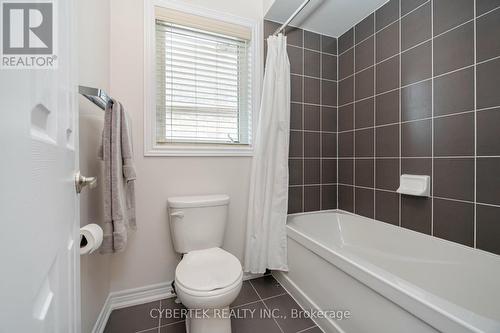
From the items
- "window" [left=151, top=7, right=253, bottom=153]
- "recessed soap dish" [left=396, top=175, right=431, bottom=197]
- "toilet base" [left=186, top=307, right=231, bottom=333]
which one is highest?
"window" [left=151, top=7, right=253, bottom=153]

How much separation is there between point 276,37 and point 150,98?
1072mm

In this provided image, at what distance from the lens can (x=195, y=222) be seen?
1.37 m

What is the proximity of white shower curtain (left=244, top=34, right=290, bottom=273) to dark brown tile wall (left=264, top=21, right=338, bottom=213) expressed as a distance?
0.26 m

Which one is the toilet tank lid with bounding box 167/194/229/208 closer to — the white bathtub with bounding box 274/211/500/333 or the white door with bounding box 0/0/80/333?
the white bathtub with bounding box 274/211/500/333

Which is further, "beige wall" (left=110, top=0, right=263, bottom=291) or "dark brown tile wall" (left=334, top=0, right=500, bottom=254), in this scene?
"beige wall" (left=110, top=0, right=263, bottom=291)

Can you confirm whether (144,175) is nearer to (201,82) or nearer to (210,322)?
(201,82)

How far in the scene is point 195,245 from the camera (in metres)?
1.37

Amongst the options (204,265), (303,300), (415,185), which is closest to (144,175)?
(204,265)

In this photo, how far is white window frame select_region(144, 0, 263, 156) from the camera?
1411 mm

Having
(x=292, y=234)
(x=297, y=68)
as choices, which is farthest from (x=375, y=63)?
(x=292, y=234)

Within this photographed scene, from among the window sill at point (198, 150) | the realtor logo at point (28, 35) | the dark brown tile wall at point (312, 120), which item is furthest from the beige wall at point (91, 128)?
the dark brown tile wall at point (312, 120)

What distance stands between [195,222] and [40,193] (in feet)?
3.49

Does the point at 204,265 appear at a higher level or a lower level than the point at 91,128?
lower

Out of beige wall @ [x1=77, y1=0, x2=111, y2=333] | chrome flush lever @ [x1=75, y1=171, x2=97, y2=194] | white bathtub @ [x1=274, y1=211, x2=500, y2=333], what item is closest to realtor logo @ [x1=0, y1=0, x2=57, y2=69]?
chrome flush lever @ [x1=75, y1=171, x2=97, y2=194]
